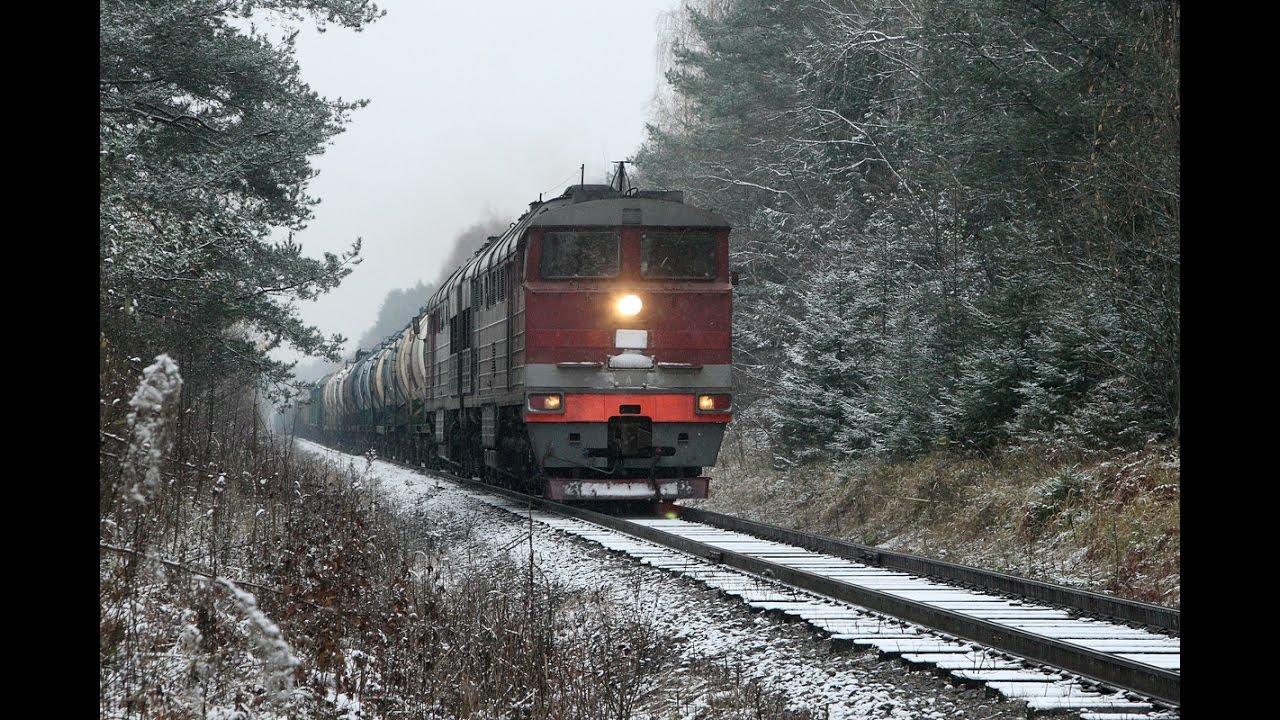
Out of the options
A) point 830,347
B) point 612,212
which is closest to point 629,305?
point 612,212

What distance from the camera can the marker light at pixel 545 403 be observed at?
12781 millimetres

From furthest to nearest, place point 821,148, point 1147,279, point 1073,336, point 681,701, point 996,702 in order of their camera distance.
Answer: point 821,148
point 1073,336
point 1147,279
point 681,701
point 996,702

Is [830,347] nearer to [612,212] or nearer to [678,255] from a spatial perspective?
[678,255]

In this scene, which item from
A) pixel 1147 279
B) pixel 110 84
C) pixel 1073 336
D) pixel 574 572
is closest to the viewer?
pixel 574 572

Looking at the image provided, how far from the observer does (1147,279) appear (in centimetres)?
1066

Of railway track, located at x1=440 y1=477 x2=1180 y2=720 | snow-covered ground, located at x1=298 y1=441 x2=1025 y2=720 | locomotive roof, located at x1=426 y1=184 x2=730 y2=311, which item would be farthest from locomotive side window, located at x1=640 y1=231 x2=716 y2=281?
snow-covered ground, located at x1=298 y1=441 x2=1025 y2=720

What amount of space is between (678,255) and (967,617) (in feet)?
26.9

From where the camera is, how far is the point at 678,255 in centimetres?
1352

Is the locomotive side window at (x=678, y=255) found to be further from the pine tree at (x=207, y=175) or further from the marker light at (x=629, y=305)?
the pine tree at (x=207, y=175)

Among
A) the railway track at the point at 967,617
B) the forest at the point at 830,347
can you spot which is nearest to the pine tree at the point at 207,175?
the forest at the point at 830,347
